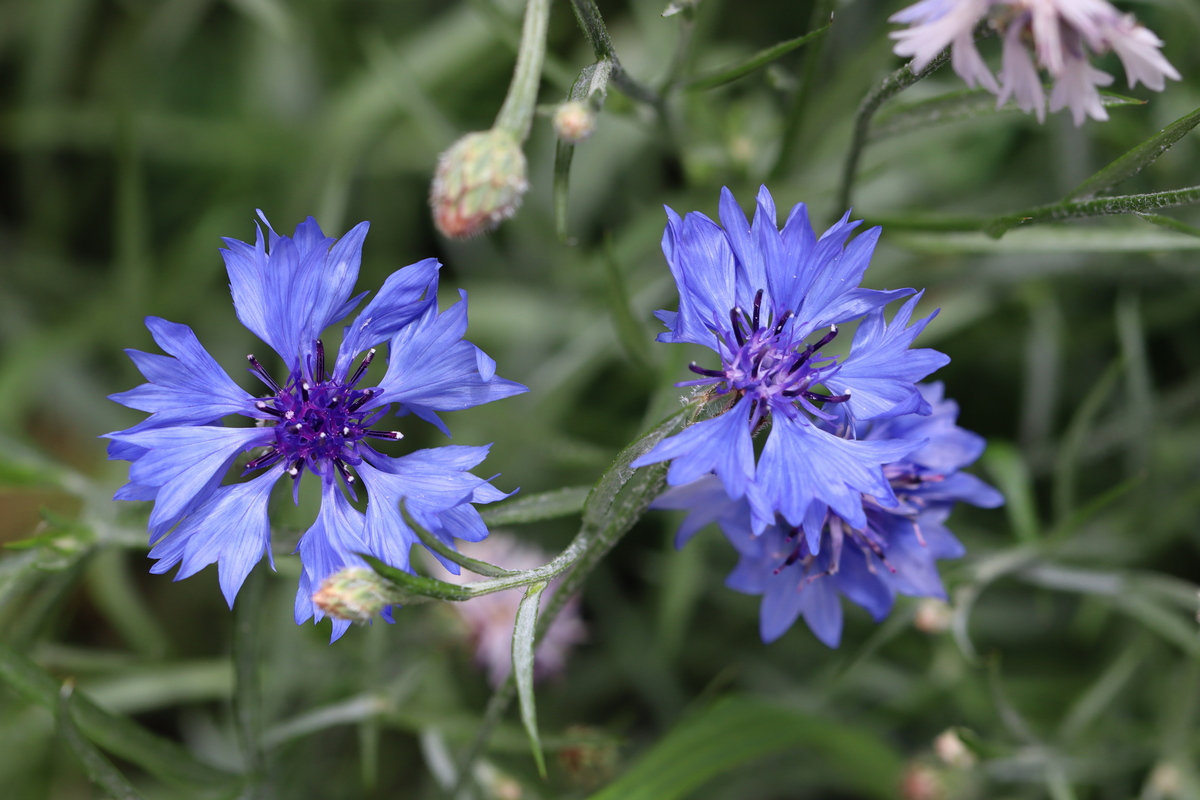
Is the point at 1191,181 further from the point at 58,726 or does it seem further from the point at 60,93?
the point at 60,93

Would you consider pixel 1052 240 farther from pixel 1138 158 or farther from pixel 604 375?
pixel 604 375

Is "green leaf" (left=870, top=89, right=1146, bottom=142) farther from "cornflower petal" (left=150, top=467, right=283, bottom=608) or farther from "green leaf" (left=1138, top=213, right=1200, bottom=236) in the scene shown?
"cornflower petal" (left=150, top=467, right=283, bottom=608)

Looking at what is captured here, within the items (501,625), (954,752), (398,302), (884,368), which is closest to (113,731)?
(398,302)

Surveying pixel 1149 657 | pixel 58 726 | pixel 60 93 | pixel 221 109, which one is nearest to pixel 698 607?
pixel 1149 657

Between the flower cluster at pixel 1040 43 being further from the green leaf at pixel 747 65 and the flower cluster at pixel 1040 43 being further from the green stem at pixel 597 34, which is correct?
the green stem at pixel 597 34

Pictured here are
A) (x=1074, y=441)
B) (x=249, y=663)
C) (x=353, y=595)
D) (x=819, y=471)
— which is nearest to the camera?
(x=353, y=595)

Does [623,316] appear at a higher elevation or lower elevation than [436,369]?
lower

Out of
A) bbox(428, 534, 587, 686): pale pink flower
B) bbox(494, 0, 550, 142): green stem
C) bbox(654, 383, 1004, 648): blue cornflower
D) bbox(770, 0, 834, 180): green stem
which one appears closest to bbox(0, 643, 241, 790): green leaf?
bbox(428, 534, 587, 686): pale pink flower
